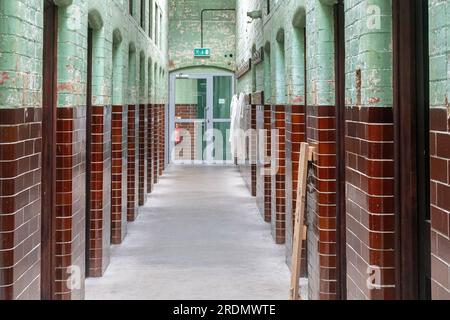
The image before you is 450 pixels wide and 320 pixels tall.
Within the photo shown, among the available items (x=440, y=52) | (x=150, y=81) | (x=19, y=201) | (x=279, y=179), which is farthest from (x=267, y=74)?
(x=440, y=52)

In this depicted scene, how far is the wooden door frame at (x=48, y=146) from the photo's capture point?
4516 millimetres

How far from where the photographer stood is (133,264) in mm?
6723

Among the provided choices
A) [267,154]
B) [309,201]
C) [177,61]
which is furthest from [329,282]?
[177,61]

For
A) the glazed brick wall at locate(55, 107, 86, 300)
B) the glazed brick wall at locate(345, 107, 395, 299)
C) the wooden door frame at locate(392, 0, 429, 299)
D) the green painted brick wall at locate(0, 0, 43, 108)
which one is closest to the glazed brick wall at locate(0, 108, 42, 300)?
the green painted brick wall at locate(0, 0, 43, 108)

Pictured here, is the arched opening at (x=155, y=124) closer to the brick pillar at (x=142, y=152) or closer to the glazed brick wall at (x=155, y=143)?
the glazed brick wall at (x=155, y=143)

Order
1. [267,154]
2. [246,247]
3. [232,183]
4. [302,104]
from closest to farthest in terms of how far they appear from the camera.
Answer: [302,104] → [246,247] → [267,154] → [232,183]

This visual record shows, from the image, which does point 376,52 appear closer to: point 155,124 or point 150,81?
point 150,81

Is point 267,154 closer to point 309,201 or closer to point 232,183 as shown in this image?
point 309,201

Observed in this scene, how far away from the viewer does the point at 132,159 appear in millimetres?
9281

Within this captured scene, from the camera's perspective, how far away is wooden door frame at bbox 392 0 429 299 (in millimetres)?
3111

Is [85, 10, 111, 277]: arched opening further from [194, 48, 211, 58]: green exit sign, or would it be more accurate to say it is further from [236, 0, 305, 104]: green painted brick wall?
[194, 48, 211, 58]: green exit sign

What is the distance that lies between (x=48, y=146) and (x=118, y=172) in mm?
3156

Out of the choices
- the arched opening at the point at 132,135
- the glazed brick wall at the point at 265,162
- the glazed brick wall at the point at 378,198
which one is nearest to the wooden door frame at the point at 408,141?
the glazed brick wall at the point at 378,198

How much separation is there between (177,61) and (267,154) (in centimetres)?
1056
